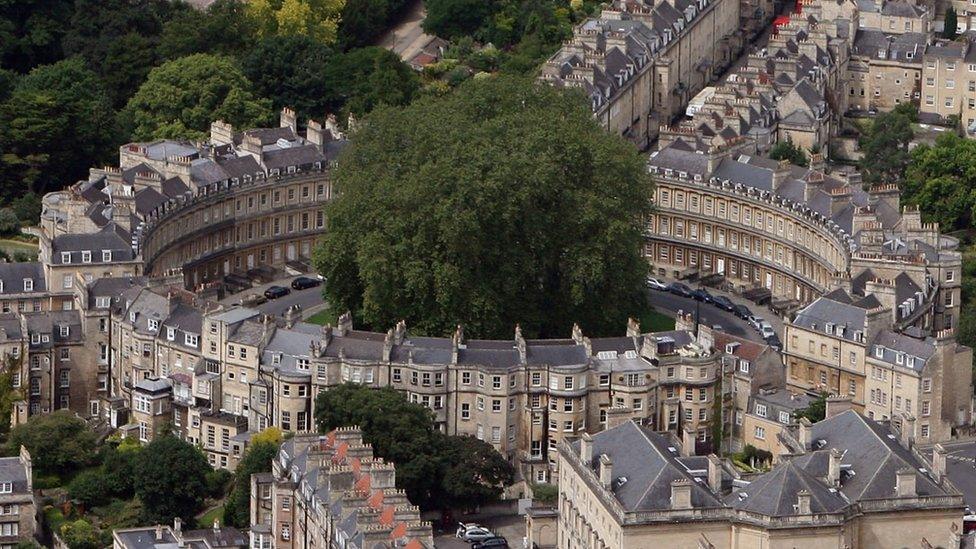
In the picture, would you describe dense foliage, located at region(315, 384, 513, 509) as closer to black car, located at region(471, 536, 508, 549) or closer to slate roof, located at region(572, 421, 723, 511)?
black car, located at region(471, 536, 508, 549)

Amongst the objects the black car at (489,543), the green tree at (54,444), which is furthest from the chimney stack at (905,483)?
the green tree at (54,444)

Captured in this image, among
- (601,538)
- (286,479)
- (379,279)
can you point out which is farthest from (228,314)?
(601,538)

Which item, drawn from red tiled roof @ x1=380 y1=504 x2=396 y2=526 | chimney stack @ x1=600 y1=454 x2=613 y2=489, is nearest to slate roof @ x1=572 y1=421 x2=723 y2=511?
chimney stack @ x1=600 y1=454 x2=613 y2=489

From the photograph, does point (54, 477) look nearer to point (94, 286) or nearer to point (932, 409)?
point (94, 286)

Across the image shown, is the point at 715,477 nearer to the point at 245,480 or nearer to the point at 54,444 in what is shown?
the point at 245,480

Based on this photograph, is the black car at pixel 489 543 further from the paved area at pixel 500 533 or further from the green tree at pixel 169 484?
the green tree at pixel 169 484

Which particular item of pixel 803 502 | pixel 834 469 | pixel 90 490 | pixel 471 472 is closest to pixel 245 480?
pixel 90 490
